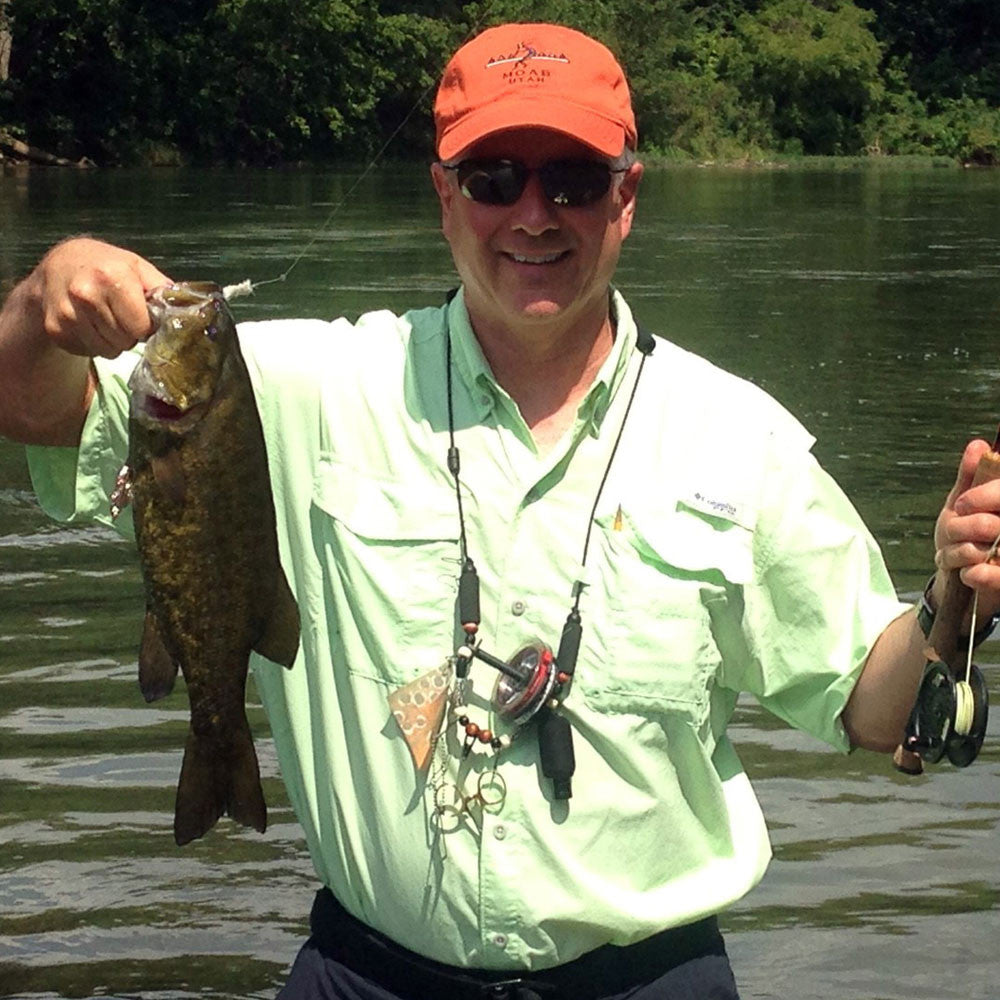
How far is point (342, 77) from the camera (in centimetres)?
5353

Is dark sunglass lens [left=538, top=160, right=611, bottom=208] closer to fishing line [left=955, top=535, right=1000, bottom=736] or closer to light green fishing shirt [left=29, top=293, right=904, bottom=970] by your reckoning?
light green fishing shirt [left=29, top=293, right=904, bottom=970]

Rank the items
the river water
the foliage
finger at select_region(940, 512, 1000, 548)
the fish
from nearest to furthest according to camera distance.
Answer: the fish
finger at select_region(940, 512, 1000, 548)
the river water
the foliage

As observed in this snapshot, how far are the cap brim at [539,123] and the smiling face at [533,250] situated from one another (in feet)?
0.06

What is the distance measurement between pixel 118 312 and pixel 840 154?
66349mm

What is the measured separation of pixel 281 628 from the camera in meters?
3.13

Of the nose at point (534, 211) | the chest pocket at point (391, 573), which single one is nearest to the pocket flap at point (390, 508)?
the chest pocket at point (391, 573)

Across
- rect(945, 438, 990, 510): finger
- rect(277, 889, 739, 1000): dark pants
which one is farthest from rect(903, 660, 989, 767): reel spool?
rect(277, 889, 739, 1000): dark pants

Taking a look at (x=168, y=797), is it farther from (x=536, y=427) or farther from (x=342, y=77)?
(x=342, y=77)

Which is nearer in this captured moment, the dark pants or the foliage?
the dark pants

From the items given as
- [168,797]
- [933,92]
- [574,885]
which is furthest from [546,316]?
[933,92]

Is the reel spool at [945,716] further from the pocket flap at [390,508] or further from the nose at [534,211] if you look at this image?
the nose at [534,211]

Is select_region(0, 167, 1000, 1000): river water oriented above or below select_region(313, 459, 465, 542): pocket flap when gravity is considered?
below

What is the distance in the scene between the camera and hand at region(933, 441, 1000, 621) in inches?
120

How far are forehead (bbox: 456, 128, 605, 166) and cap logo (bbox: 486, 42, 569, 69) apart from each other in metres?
0.15
